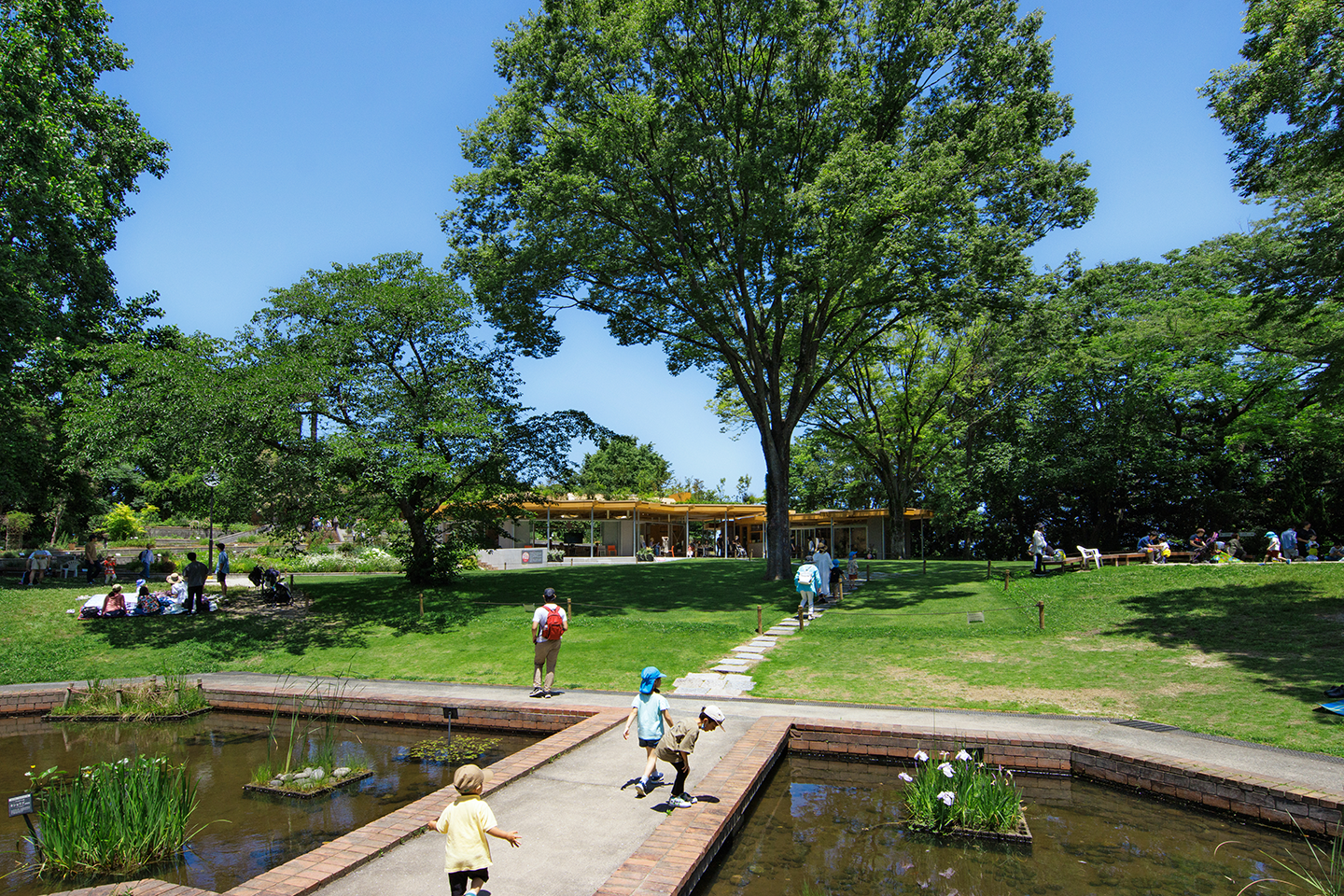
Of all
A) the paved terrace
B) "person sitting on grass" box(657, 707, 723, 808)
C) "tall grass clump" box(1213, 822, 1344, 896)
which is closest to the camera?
the paved terrace

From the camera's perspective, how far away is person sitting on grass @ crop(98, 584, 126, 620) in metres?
17.2

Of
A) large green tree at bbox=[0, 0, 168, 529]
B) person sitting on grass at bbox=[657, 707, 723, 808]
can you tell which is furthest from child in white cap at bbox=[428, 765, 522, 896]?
large green tree at bbox=[0, 0, 168, 529]

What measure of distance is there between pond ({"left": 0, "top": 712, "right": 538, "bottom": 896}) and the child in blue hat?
8.47 ft

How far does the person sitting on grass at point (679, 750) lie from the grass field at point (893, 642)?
5.02 m

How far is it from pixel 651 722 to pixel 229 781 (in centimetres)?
496

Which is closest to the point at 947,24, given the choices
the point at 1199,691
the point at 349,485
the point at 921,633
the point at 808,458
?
the point at 921,633

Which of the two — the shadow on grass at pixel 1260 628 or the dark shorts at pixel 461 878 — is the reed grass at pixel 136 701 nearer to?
the dark shorts at pixel 461 878

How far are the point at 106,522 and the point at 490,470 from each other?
3620 centimetres

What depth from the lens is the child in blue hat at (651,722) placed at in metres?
6.96

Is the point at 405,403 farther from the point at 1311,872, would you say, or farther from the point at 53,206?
the point at 1311,872

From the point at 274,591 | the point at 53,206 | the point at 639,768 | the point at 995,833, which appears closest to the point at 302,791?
the point at 639,768

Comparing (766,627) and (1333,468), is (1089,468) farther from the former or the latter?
(766,627)

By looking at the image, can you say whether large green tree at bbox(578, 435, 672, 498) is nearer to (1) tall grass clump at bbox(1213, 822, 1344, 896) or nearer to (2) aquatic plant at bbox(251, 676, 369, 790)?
(2) aquatic plant at bbox(251, 676, 369, 790)

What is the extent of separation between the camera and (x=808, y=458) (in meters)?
46.1
